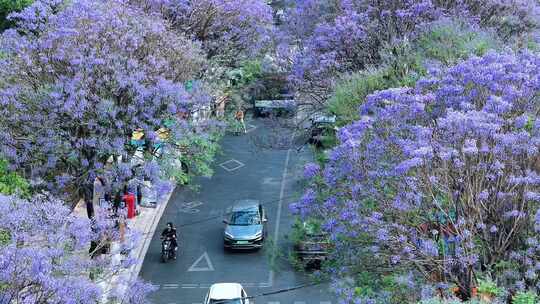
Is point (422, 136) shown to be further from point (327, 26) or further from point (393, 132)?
point (327, 26)

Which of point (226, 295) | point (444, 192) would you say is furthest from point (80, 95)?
point (444, 192)

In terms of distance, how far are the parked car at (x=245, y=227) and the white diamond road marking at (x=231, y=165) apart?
23.2 ft

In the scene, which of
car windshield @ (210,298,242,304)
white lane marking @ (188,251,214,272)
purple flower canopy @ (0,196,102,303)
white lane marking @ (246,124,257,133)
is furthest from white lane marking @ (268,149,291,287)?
purple flower canopy @ (0,196,102,303)

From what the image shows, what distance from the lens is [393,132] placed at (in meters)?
16.2

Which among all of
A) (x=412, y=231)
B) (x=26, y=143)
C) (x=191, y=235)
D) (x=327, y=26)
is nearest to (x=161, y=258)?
(x=191, y=235)

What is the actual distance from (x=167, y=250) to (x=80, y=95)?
6.40m

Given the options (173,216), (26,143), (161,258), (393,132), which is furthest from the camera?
(173,216)

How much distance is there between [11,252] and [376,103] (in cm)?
897

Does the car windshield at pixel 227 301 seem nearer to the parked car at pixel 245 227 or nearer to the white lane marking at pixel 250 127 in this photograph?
the parked car at pixel 245 227

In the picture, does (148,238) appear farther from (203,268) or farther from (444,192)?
(444,192)

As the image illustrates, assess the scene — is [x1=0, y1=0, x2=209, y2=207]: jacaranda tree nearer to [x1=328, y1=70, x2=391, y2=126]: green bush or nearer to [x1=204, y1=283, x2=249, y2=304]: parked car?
[x1=204, y1=283, x2=249, y2=304]: parked car

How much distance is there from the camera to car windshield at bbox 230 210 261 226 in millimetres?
25891

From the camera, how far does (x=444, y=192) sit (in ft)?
48.5

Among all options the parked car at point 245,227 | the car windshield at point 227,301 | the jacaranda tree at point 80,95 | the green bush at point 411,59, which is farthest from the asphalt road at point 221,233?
the green bush at point 411,59
